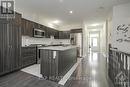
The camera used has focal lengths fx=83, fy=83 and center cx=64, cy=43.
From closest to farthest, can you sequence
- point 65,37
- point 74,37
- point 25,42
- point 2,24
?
1. point 2,24
2. point 25,42
3. point 74,37
4. point 65,37

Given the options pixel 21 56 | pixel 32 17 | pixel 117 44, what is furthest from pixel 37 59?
pixel 117 44

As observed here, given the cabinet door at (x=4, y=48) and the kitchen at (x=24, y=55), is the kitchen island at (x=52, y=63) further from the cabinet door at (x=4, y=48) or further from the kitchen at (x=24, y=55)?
the cabinet door at (x=4, y=48)

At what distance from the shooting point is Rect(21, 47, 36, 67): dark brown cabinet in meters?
3.74

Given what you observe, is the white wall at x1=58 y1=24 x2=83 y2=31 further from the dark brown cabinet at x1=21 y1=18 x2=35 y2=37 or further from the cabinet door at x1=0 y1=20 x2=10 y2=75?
the cabinet door at x1=0 y1=20 x2=10 y2=75

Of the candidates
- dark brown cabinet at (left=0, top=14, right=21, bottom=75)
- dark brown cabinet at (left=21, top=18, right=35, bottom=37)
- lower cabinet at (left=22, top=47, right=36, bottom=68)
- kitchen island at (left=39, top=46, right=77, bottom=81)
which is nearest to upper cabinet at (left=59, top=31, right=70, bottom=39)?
dark brown cabinet at (left=21, top=18, right=35, bottom=37)

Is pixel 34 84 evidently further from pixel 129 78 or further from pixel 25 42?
pixel 25 42

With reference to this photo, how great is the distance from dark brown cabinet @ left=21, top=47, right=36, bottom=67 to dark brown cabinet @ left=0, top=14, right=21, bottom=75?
0.28 m

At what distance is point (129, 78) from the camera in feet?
4.75

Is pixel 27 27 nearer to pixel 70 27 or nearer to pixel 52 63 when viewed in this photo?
pixel 52 63

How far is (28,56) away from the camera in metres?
3.97

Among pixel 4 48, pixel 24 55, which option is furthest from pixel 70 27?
pixel 4 48

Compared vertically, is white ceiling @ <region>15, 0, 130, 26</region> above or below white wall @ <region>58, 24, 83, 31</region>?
above

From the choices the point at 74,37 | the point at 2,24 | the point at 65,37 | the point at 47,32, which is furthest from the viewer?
the point at 65,37

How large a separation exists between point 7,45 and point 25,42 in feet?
5.01
